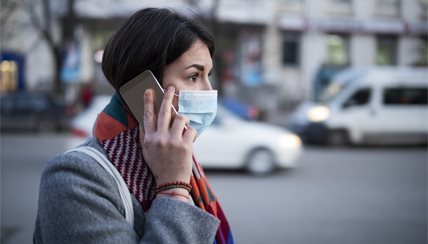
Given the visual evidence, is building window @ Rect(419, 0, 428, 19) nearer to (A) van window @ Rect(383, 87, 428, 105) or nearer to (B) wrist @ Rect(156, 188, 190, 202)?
(A) van window @ Rect(383, 87, 428, 105)

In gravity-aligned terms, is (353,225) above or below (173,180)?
below

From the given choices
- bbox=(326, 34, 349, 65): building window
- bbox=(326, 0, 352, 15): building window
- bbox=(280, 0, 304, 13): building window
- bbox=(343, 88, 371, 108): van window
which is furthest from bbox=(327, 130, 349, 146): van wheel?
bbox=(326, 0, 352, 15): building window

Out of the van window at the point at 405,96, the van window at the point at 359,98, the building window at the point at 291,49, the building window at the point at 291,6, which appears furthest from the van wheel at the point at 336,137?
the building window at the point at 291,6

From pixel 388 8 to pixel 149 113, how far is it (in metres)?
29.4

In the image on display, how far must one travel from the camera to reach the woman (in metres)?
1.13

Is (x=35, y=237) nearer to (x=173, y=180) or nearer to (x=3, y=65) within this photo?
(x=173, y=180)

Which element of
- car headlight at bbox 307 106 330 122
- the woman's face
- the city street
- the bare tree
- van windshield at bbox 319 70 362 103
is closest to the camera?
the woman's face

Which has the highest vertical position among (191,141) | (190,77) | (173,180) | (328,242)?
(190,77)

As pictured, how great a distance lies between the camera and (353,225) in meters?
5.71

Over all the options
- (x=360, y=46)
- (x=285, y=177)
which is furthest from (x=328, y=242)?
(x=360, y=46)

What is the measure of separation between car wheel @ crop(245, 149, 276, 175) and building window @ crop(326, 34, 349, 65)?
2021 cm

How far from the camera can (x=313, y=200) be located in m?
6.98

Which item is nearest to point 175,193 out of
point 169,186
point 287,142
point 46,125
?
point 169,186

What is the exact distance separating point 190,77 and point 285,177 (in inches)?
304
